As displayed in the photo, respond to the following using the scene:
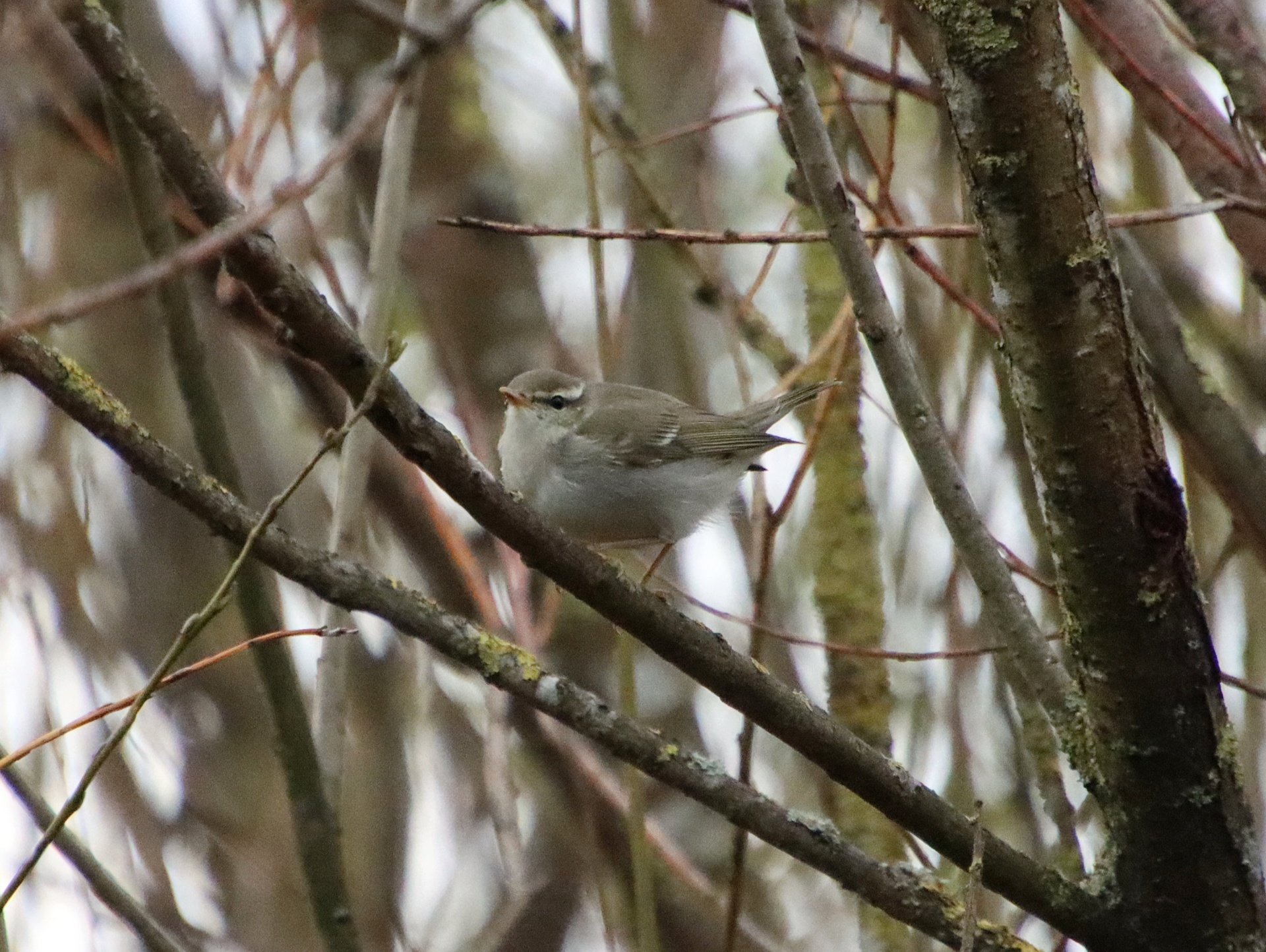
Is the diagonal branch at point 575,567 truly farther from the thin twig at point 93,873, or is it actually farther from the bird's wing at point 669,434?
the bird's wing at point 669,434

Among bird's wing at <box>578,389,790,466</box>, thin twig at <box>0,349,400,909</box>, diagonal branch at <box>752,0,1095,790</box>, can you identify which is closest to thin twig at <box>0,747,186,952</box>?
thin twig at <box>0,349,400,909</box>

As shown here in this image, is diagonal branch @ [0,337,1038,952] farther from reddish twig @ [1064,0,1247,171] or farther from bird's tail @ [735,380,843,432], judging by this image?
bird's tail @ [735,380,843,432]

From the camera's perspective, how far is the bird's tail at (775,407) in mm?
3982

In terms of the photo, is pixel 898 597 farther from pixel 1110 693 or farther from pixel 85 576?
pixel 85 576

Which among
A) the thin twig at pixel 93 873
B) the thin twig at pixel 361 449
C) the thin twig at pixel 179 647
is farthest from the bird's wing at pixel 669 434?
the thin twig at pixel 179 647

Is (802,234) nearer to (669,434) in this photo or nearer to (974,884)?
(974,884)

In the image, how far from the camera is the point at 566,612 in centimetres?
520

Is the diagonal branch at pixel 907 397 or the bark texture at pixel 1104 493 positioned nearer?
the bark texture at pixel 1104 493

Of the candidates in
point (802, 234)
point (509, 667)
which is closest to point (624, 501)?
point (802, 234)

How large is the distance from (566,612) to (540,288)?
1270mm

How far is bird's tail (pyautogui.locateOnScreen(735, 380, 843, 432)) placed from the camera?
3.98m

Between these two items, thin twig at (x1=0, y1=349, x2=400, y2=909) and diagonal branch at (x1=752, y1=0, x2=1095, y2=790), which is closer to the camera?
thin twig at (x1=0, y1=349, x2=400, y2=909)

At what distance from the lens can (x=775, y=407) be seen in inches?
162

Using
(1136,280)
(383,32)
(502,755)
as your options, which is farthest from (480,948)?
(383,32)
